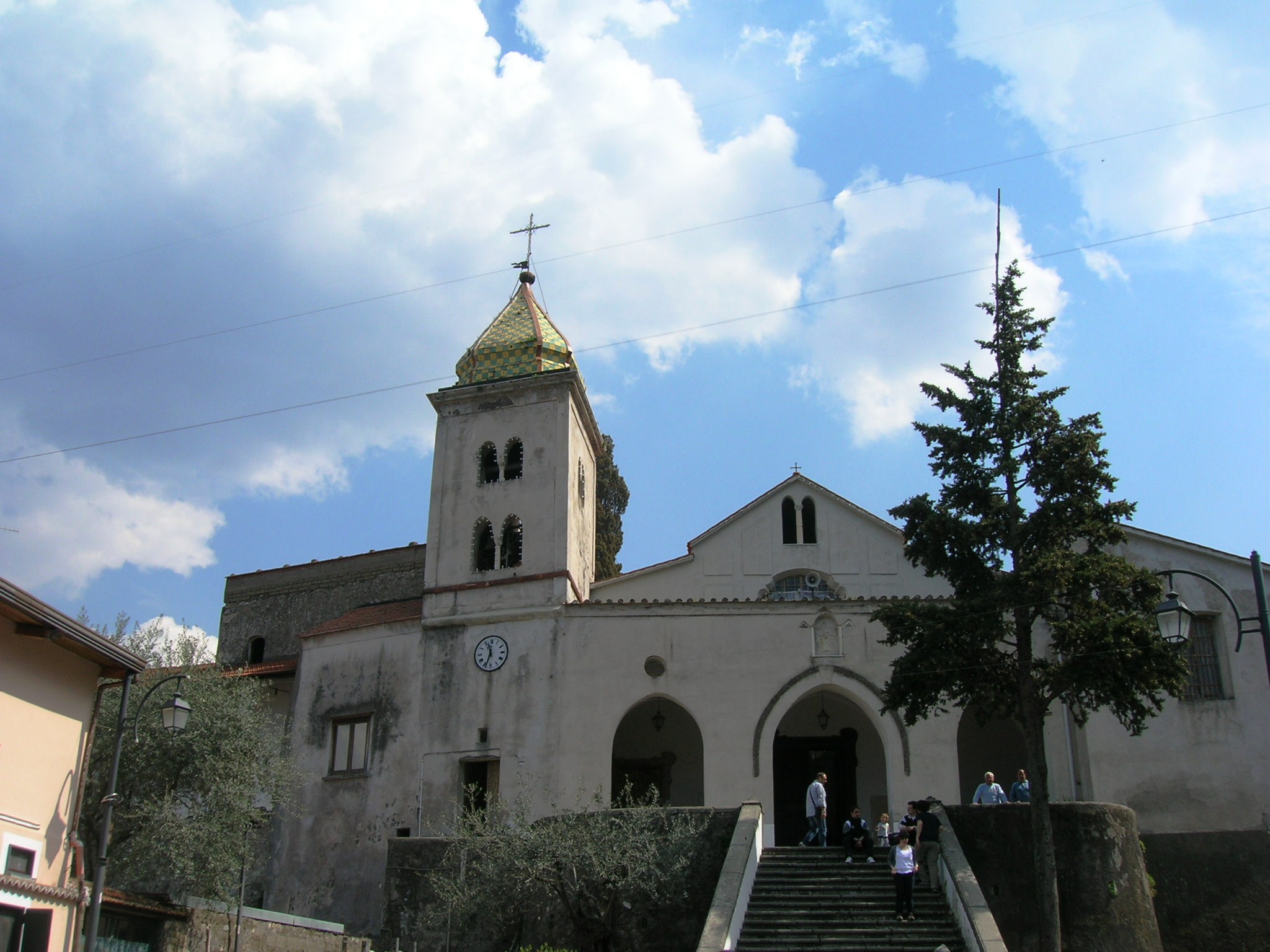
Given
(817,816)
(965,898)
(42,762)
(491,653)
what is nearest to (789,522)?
(491,653)

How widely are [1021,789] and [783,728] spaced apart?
7166 millimetres

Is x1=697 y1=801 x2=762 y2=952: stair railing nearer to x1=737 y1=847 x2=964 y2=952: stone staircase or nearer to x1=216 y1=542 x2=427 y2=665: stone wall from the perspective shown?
x1=737 y1=847 x2=964 y2=952: stone staircase

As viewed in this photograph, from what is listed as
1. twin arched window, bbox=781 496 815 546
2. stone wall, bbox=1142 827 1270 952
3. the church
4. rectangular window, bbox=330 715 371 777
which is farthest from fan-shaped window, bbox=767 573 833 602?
rectangular window, bbox=330 715 371 777

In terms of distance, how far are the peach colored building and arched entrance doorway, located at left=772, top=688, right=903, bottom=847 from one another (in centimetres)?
1535

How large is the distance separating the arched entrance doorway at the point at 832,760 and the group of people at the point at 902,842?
5.62 m

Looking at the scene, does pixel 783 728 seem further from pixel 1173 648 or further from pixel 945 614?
pixel 1173 648

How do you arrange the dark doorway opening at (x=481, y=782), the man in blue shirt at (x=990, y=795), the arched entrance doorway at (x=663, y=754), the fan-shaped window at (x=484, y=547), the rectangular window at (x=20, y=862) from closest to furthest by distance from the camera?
1. the rectangular window at (x=20, y=862)
2. the man in blue shirt at (x=990, y=795)
3. the dark doorway opening at (x=481, y=782)
4. the arched entrance doorway at (x=663, y=754)
5. the fan-shaped window at (x=484, y=547)

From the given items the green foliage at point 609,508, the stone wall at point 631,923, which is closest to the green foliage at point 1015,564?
the stone wall at point 631,923

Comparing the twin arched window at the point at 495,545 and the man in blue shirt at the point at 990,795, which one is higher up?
the twin arched window at the point at 495,545

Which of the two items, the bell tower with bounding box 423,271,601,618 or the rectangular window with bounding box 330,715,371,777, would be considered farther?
the bell tower with bounding box 423,271,601,618

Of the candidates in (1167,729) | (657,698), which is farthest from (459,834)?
(1167,729)

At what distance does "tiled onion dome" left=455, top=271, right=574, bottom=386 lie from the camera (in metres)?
29.6

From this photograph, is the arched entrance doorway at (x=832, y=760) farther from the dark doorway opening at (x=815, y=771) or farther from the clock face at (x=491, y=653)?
the clock face at (x=491, y=653)

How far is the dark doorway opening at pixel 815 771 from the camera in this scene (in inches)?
1049
